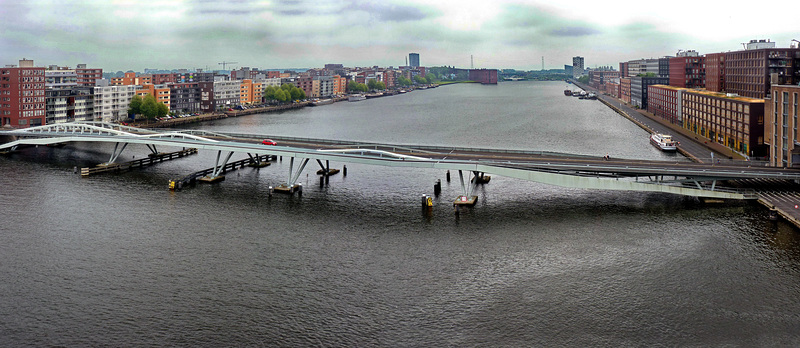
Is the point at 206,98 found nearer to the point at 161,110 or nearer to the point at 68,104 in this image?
the point at 161,110

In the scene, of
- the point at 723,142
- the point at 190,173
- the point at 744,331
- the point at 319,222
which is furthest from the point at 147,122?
the point at 744,331

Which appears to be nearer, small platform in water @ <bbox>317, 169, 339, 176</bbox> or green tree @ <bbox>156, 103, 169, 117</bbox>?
small platform in water @ <bbox>317, 169, 339, 176</bbox>

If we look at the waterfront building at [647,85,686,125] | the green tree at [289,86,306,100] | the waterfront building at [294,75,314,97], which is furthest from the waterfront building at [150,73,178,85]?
the waterfront building at [647,85,686,125]

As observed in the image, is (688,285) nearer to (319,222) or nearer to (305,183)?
(319,222)

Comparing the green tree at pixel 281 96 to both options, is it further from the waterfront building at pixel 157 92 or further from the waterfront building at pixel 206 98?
the waterfront building at pixel 157 92

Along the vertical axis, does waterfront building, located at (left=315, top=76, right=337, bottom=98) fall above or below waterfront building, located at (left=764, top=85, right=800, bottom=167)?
above

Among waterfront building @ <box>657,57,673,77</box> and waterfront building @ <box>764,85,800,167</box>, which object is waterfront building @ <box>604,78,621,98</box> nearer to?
waterfront building @ <box>657,57,673,77</box>
